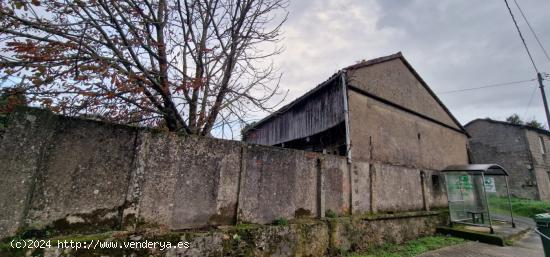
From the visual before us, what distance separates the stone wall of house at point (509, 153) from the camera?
19.3 m

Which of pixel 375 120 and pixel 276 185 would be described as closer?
pixel 276 185

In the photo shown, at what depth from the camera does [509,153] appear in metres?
20.4

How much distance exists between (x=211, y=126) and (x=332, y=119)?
4.79 m

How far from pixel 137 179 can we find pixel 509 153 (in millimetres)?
26784

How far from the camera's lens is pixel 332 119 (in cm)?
909

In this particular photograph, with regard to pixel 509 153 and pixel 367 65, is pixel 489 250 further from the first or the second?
pixel 509 153

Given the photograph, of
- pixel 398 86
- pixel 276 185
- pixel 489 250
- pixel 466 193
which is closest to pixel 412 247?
pixel 489 250

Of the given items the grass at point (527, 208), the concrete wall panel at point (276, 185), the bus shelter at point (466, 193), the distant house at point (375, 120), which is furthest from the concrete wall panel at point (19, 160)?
the grass at point (527, 208)

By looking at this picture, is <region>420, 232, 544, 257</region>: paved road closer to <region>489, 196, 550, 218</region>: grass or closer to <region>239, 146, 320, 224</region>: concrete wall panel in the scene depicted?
<region>239, 146, 320, 224</region>: concrete wall panel

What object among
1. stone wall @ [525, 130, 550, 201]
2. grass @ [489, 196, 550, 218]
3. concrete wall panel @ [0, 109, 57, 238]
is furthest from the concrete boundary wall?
stone wall @ [525, 130, 550, 201]

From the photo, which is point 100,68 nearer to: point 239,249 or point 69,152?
point 69,152

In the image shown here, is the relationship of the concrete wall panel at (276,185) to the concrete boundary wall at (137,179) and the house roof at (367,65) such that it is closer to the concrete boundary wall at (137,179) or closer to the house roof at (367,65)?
the concrete boundary wall at (137,179)

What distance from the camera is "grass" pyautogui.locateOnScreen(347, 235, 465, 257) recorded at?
21.6ft

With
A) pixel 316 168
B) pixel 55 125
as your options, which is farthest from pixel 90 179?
pixel 316 168
